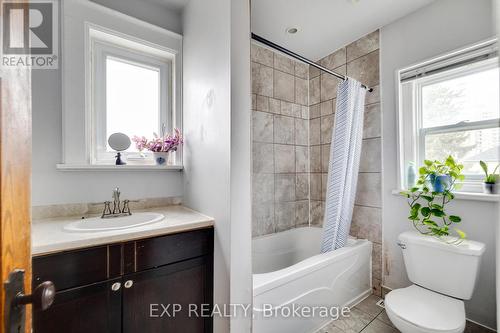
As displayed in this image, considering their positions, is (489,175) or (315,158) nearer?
(489,175)

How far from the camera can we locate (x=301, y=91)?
2.58m

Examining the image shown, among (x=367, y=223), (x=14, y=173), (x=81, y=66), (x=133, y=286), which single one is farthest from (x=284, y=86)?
(x=14, y=173)

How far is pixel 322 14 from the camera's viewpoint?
183 cm

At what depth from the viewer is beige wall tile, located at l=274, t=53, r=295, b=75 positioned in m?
2.37

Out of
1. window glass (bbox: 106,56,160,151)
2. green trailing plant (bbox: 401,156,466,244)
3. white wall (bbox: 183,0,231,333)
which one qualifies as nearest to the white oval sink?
white wall (bbox: 183,0,231,333)

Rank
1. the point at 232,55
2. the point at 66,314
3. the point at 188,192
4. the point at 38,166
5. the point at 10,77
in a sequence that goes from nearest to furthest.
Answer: the point at 10,77, the point at 66,314, the point at 232,55, the point at 38,166, the point at 188,192

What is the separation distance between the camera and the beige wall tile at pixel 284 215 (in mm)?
2344

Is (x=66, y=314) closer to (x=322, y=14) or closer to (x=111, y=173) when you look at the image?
(x=111, y=173)

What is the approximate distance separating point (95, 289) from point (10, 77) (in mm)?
960

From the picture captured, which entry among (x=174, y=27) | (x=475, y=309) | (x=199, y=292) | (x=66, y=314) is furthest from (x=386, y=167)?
(x=66, y=314)

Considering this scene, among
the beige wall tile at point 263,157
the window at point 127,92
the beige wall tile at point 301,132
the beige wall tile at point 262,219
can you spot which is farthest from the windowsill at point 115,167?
the beige wall tile at point 301,132

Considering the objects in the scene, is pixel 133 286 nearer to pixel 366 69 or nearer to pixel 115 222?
pixel 115 222

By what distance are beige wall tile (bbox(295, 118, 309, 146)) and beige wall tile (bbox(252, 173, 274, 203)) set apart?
581 millimetres

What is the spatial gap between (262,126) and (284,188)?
715mm
